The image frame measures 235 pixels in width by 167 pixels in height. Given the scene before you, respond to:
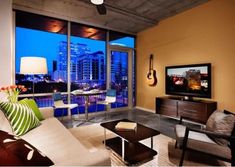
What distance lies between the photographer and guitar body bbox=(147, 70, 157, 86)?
16.7 feet

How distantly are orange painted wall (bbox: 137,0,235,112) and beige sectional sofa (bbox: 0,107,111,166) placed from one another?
3.40 metres

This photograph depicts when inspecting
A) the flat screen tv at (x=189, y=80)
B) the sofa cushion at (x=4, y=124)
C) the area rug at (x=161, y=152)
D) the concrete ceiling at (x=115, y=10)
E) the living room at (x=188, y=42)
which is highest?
the concrete ceiling at (x=115, y=10)

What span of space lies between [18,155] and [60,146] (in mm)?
691

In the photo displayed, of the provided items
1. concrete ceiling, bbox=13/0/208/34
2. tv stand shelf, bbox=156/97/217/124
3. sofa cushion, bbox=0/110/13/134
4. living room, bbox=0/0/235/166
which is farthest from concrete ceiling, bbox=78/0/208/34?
sofa cushion, bbox=0/110/13/134

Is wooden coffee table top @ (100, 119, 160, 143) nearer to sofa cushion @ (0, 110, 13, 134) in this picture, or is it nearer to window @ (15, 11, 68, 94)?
sofa cushion @ (0, 110, 13, 134)

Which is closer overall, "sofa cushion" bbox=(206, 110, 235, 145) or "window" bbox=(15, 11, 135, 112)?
"sofa cushion" bbox=(206, 110, 235, 145)

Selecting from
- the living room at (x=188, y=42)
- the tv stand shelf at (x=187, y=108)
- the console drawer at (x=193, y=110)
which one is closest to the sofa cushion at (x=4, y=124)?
the living room at (x=188, y=42)

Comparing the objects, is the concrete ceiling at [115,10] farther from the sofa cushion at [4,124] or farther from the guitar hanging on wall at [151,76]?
the sofa cushion at [4,124]

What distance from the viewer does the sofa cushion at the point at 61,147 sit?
44.6 inches

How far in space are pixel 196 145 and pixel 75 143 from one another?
159 centimetres

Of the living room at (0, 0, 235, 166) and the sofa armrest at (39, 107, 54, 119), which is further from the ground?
the living room at (0, 0, 235, 166)

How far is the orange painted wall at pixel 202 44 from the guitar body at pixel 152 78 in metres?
0.14

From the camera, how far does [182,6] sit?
157 inches

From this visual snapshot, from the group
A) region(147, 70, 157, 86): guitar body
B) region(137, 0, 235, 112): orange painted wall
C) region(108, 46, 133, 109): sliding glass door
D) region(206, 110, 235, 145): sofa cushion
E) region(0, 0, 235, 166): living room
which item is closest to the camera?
region(206, 110, 235, 145): sofa cushion
